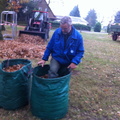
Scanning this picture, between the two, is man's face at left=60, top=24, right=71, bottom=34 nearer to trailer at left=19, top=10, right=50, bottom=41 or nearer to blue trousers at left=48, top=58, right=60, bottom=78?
blue trousers at left=48, top=58, right=60, bottom=78

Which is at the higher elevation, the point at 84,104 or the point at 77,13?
the point at 77,13

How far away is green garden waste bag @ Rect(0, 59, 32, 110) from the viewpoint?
268 cm

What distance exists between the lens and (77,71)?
5188 mm

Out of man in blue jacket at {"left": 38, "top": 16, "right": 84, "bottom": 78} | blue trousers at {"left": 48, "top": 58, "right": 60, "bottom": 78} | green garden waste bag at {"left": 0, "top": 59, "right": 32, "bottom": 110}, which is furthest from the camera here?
blue trousers at {"left": 48, "top": 58, "right": 60, "bottom": 78}

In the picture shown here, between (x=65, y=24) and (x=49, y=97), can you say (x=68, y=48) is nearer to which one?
(x=65, y=24)

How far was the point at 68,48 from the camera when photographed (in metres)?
2.91

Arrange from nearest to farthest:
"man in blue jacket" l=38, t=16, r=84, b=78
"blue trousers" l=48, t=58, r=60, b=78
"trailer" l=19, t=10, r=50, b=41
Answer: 1. "man in blue jacket" l=38, t=16, r=84, b=78
2. "blue trousers" l=48, t=58, r=60, b=78
3. "trailer" l=19, t=10, r=50, b=41

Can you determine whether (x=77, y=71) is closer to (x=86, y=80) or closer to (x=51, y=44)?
(x=86, y=80)

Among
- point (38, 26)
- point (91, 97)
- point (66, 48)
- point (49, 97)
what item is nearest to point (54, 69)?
point (66, 48)

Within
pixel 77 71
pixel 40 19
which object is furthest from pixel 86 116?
pixel 40 19

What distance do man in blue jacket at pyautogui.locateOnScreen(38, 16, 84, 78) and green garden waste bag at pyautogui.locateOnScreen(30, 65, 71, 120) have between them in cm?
42

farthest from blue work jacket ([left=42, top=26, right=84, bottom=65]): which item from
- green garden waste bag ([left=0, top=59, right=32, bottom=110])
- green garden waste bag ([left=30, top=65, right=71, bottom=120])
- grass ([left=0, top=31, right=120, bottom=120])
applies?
grass ([left=0, top=31, right=120, bottom=120])

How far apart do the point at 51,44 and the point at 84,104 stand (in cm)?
135

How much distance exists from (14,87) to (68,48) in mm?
1103
